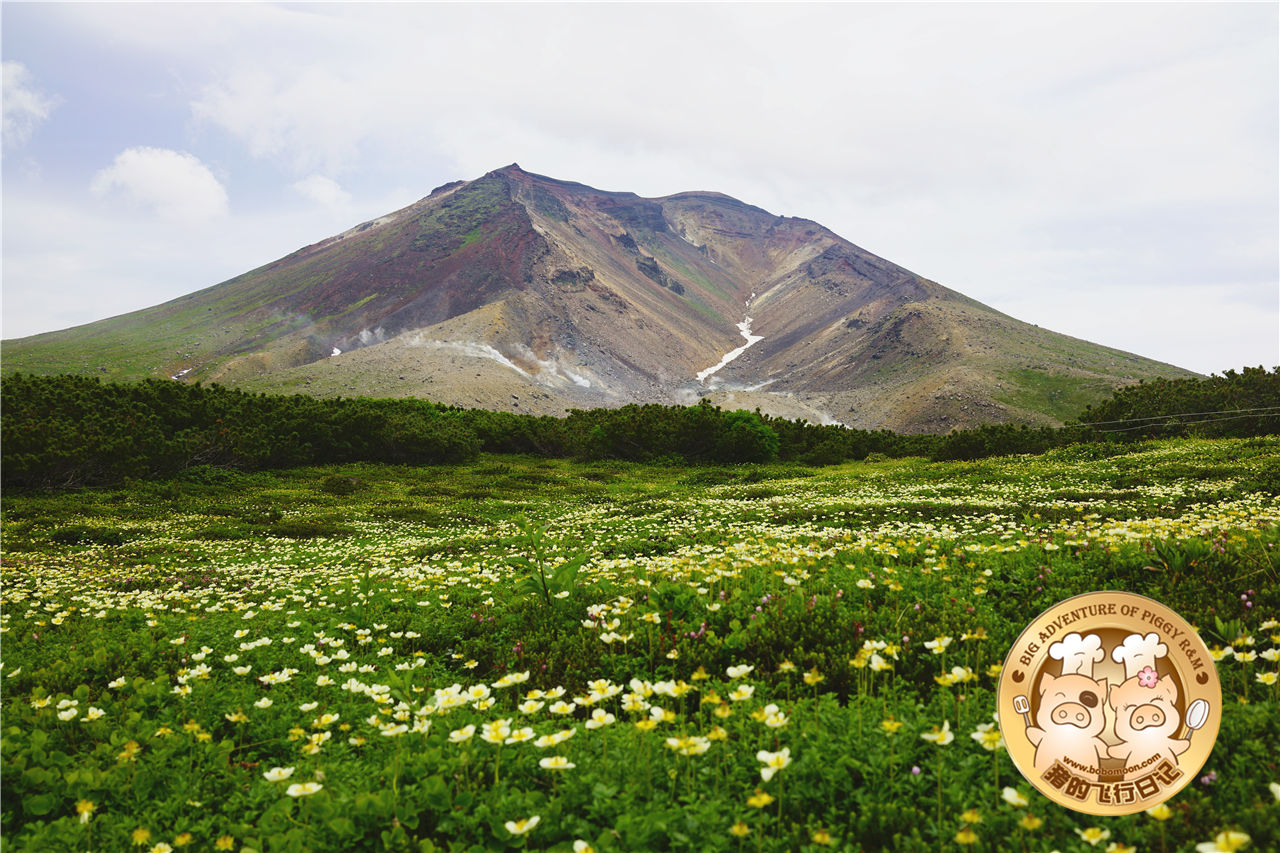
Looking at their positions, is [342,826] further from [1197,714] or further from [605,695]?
[1197,714]

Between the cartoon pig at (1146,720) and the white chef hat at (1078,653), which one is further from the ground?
the white chef hat at (1078,653)

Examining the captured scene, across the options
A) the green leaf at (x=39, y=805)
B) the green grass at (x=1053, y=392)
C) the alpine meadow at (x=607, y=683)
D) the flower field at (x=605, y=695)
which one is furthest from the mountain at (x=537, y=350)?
the green leaf at (x=39, y=805)

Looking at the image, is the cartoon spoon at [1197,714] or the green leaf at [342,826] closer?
the cartoon spoon at [1197,714]

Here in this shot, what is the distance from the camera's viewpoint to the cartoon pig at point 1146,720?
249 cm

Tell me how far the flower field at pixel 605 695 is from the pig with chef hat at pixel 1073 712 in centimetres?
26

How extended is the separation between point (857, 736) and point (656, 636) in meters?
2.28

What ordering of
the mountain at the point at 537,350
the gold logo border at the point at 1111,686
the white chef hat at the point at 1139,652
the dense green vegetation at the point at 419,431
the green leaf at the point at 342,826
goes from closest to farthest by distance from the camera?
the gold logo border at the point at 1111,686 → the white chef hat at the point at 1139,652 → the green leaf at the point at 342,826 → the dense green vegetation at the point at 419,431 → the mountain at the point at 537,350

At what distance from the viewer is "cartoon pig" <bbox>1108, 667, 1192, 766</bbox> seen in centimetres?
249

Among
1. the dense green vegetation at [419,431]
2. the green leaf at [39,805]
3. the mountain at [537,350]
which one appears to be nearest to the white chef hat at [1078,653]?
the green leaf at [39,805]

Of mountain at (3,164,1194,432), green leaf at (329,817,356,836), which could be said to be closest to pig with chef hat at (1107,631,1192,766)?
green leaf at (329,817,356,836)

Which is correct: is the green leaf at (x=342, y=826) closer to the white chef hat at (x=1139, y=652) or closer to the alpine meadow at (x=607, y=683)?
the alpine meadow at (x=607, y=683)

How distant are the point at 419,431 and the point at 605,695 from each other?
35828 mm

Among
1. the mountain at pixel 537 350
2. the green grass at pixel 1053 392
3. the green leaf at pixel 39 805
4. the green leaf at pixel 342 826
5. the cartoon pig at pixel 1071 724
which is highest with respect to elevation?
the mountain at pixel 537 350

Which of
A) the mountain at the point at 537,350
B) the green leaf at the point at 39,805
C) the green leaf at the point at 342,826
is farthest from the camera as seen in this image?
the mountain at the point at 537,350
